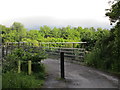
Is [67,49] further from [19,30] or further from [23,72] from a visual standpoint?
[19,30]

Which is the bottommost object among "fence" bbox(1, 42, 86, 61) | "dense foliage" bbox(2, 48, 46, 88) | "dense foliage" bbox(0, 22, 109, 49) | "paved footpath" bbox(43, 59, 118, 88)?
"paved footpath" bbox(43, 59, 118, 88)

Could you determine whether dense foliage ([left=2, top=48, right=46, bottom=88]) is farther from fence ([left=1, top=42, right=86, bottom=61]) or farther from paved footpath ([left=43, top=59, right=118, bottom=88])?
fence ([left=1, top=42, right=86, bottom=61])

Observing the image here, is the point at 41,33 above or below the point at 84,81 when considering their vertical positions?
above

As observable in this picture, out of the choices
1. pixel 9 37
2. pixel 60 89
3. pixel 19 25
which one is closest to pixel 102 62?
pixel 60 89

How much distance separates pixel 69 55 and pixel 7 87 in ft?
25.4

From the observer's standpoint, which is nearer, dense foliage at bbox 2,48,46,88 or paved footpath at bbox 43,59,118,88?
dense foliage at bbox 2,48,46,88

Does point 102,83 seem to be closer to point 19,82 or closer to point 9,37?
point 19,82

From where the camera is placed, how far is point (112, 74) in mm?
8234

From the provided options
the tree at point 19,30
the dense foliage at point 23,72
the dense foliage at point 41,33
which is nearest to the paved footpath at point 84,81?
the dense foliage at point 23,72

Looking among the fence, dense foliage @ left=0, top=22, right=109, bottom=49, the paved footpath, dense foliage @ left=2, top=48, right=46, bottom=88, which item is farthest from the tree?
the paved footpath

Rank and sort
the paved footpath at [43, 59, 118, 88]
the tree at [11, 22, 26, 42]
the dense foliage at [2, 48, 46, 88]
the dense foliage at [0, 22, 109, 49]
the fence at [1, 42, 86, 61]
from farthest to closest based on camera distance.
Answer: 1. the tree at [11, 22, 26, 42]
2. the dense foliage at [0, 22, 109, 49]
3. the fence at [1, 42, 86, 61]
4. the paved footpath at [43, 59, 118, 88]
5. the dense foliage at [2, 48, 46, 88]

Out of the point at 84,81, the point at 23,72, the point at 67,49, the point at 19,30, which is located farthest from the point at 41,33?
the point at 84,81

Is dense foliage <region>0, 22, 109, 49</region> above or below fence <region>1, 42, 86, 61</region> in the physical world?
above

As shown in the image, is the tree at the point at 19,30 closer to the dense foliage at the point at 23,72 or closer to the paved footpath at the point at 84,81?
the dense foliage at the point at 23,72
